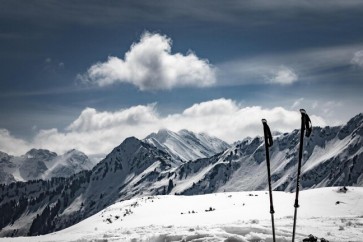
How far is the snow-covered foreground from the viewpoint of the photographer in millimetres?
17594

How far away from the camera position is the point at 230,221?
26.8m

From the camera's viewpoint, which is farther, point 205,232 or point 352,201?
point 352,201

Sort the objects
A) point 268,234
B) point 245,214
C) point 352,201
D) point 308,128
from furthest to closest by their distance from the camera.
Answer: point 352,201
point 245,214
point 268,234
point 308,128

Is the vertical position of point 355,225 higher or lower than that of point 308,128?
lower

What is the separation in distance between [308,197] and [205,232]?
82.4 ft

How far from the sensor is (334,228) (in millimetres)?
19219

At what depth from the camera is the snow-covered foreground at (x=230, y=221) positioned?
57.7 ft

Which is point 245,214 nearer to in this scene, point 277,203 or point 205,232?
point 277,203

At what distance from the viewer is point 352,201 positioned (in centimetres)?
3638

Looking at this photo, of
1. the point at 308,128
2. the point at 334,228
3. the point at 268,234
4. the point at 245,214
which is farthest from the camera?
the point at 245,214

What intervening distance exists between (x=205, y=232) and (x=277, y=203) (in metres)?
22.8

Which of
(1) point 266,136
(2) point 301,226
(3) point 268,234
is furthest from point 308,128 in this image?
(2) point 301,226

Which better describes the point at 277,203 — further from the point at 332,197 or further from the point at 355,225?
the point at 355,225

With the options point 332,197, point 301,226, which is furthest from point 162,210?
point 301,226
